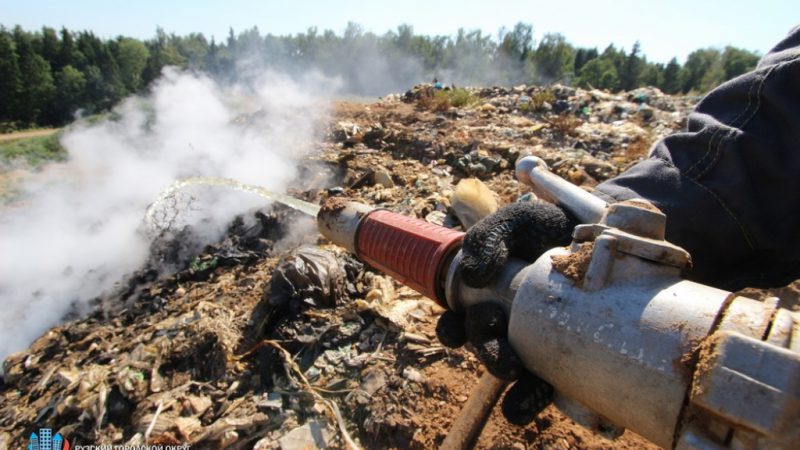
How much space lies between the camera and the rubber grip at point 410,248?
44.9 inches

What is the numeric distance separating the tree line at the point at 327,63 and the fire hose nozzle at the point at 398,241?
34609 mm

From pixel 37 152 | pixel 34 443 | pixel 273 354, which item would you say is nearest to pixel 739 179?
pixel 273 354

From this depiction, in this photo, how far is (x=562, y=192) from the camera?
103cm

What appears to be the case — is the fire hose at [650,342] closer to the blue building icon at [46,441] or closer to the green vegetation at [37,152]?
the blue building icon at [46,441]

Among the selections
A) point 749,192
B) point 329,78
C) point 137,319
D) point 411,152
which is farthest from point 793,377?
point 329,78

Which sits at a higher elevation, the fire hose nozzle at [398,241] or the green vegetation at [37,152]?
the fire hose nozzle at [398,241]

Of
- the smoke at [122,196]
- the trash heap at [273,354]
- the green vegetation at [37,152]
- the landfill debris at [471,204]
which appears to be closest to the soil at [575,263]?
the trash heap at [273,354]

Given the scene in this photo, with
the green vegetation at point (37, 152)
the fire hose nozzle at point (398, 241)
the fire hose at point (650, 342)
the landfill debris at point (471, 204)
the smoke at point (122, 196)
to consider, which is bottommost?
the green vegetation at point (37, 152)

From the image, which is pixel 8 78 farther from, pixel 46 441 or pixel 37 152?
pixel 46 441

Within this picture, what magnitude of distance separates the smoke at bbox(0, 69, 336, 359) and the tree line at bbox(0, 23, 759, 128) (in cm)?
2431

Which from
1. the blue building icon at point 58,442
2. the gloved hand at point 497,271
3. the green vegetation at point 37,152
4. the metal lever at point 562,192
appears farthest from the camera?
the green vegetation at point 37,152

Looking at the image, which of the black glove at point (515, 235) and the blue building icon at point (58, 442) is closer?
the black glove at point (515, 235)

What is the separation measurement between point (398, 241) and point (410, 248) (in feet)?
0.22

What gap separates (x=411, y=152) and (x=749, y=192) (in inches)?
213
